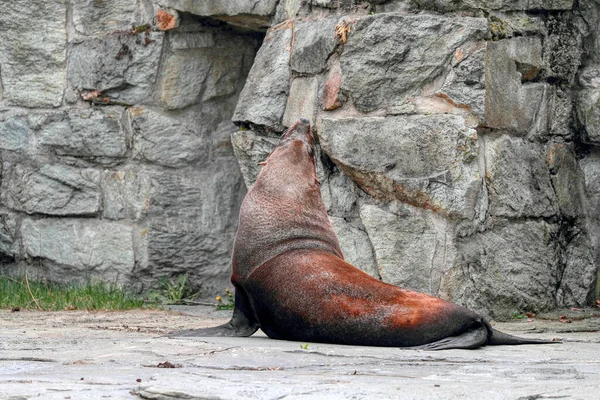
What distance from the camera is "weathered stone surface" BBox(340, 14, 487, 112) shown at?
18.9 ft

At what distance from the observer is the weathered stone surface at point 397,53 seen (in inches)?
227

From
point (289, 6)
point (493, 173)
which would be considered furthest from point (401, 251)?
point (289, 6)

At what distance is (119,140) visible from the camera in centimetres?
728

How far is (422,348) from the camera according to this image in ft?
14.7

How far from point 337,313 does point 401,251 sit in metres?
1.27

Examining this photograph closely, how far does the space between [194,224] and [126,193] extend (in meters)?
0.50

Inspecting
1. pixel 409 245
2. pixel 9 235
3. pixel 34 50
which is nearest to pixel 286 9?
pixel 409 245

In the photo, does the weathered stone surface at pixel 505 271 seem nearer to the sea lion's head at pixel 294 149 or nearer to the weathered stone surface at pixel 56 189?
the sea lion's head at pixel 294 149

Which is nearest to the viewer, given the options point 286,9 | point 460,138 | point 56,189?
point 460,138

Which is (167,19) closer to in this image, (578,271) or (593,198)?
(593,198)

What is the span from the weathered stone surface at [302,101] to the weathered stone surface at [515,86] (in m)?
1.00

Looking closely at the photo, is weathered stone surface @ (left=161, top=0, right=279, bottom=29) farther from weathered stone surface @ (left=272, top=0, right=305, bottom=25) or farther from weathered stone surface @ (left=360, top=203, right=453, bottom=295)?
weathered stone surface @ (left=360, top=203, right=453, bottom=295)

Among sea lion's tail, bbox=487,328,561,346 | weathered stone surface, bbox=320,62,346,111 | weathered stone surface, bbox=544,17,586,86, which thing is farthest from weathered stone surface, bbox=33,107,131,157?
sea lion's tail, bbox=487,328,561,346

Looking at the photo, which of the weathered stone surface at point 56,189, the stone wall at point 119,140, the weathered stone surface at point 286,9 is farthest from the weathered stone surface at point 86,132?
the weathered stone surface at point 286,9
